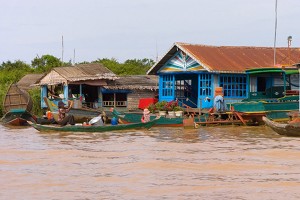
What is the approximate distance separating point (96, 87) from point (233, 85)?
7.28 metres

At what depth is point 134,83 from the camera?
96.6ft

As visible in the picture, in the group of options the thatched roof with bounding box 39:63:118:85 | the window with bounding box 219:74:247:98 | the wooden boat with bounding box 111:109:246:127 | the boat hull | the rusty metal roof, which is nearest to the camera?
the boat hull

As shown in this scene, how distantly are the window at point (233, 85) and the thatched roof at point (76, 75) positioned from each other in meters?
6.02

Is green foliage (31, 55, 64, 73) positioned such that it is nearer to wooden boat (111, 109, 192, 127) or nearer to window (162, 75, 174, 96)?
window (162, 75, 174, 96)

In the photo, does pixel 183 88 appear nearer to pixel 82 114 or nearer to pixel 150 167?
pixel 82 114

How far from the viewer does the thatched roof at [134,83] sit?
28.4 meters

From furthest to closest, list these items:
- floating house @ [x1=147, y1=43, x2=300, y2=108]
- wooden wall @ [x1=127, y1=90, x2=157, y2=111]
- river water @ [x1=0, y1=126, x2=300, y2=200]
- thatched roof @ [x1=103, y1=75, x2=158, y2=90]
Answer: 1. wooden wall @ [x1=127, y1=90, x2=157, y2=111]
2. thatched roof @ [x1=103, y1=75, x2=158, y2=90]
3. floating house @ [x1=147, y1=43, x2=300, y2=108]
4. river water @ [x1=0, y1=126, x2=300, y2=200]

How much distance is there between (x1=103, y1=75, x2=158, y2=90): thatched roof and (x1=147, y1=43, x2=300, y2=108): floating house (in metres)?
2.03

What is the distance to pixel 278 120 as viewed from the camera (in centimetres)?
2145

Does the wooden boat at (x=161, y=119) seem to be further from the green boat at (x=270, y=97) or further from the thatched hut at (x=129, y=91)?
the thatched hut at (x=129, y=91)

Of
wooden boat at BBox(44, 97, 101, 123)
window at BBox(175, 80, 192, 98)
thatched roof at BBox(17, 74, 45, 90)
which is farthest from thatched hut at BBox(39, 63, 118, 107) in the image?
thatched roof at BBox(17, 74, 45, 90)

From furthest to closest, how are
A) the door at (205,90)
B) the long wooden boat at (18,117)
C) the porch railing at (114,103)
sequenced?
the porch railing at (114,103), the long wooden boat at (18,117), the door at (205,90)

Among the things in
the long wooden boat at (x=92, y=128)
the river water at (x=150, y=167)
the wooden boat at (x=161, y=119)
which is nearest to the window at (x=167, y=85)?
the wooden boat at (x=161, y=119)

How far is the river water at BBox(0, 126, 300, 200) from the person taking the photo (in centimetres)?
919
